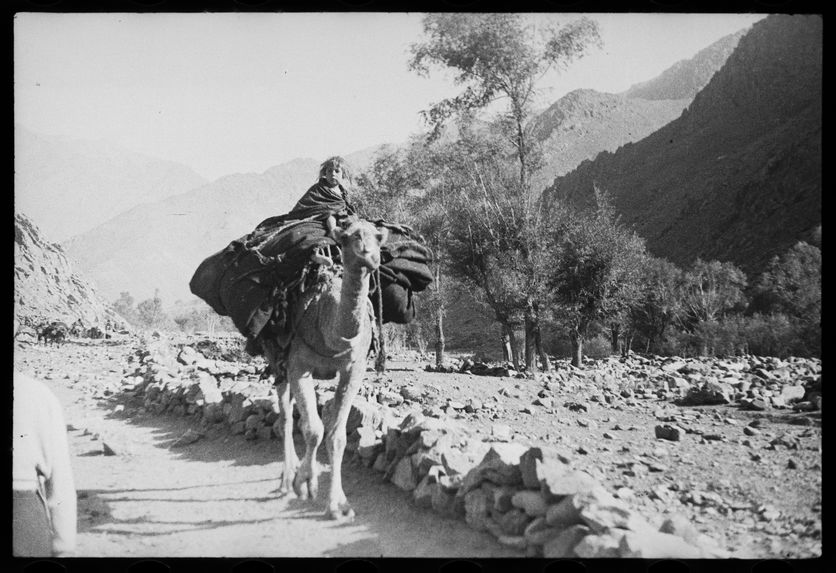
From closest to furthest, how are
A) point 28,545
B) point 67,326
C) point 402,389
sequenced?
1. point 28,545
2. point 402,389
3. point 67,326

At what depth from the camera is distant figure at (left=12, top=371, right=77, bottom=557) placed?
313 centimetres

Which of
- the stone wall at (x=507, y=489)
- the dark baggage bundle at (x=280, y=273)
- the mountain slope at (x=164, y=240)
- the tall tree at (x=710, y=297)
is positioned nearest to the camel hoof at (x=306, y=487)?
the stone wall at (x=507, y=489)

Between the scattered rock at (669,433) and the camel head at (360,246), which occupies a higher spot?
the camel head at (360,246)

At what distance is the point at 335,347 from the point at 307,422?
0.92m

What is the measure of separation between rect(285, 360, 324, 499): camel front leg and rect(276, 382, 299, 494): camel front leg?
1.31 ft

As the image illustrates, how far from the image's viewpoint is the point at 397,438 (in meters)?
6.59

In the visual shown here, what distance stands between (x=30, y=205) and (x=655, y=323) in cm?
3253

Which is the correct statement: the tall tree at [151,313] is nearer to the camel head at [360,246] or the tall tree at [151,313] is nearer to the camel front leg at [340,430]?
the camel front leg at [340,430]

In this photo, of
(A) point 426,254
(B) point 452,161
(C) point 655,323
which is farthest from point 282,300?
(C) point 655,323

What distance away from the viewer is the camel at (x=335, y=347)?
4.77 m

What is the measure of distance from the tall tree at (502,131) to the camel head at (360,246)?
403 inches
